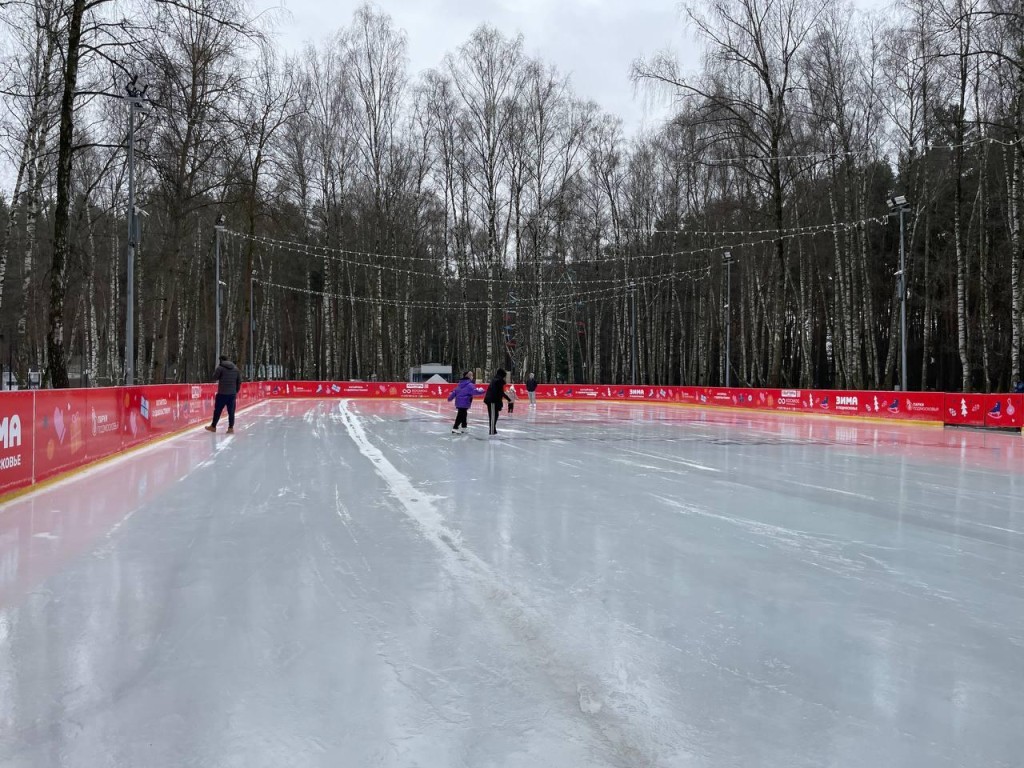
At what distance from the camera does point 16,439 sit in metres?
9.61

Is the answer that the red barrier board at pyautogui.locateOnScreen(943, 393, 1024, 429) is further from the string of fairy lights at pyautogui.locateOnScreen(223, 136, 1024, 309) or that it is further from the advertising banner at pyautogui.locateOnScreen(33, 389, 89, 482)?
the advertising banner at pyautogui.locateOnScreen(33, 389, 89, 482)

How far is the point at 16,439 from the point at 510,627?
25.8 ft

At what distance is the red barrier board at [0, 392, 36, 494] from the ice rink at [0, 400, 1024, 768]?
358 mm

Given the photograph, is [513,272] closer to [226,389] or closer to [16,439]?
[226,389]

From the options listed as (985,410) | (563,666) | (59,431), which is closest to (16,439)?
(59,431)

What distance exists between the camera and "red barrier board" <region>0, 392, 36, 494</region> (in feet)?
30.2

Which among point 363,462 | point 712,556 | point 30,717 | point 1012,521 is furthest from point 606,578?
point 363,462

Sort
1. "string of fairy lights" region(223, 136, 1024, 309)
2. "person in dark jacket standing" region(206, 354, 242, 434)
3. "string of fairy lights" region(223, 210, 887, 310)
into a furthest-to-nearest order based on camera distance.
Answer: "string of fairy lights" region(223, 210, 887, 310)
"string of fairy lights" region(223, 136, 1024, 309)
"person in dark jacket standing" region(206, 354, 242, 434)

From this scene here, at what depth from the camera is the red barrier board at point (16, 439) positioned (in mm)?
9203

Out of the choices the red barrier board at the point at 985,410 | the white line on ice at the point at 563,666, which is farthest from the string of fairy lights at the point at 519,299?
the white line on ice at the point at 563,666

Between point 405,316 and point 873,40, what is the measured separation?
28.9 meters

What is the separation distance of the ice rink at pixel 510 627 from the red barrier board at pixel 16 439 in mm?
358

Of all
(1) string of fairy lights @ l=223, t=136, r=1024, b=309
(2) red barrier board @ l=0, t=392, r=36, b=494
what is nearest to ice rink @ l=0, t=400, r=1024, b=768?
(2) red barrier board @ l=0, t=392, r=36, b=494

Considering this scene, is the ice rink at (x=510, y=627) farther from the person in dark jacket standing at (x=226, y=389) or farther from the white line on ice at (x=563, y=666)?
the person in dark jacket standing at (x=226, y=389)
